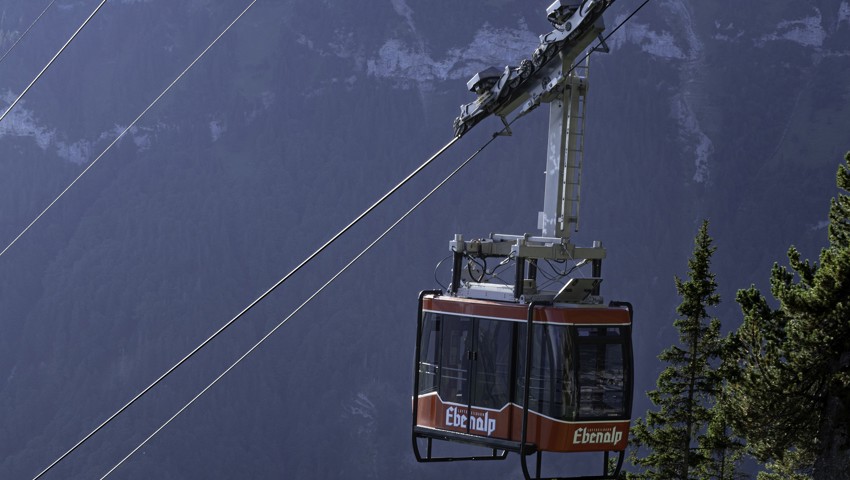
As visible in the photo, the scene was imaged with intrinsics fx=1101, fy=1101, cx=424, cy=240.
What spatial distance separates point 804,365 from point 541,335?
537 cm

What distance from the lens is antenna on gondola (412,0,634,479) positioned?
14.9 m

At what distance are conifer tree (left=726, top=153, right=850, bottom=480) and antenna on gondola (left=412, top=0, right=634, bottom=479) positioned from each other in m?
3.30

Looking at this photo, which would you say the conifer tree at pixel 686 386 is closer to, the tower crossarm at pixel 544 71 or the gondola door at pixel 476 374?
the tower crossarm at pixel 544 71

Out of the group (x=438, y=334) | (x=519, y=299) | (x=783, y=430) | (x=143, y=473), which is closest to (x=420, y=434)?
(x=438, y=334)

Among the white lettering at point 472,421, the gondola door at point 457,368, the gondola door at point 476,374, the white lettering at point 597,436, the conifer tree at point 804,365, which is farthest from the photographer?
the conifer tree at point 804,365

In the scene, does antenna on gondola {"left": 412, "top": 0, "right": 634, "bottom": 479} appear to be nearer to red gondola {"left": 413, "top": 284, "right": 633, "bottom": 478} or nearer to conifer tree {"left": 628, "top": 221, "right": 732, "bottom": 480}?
red gondola {"left": 413, "top": 284, "right": 633, "bottom": 478}

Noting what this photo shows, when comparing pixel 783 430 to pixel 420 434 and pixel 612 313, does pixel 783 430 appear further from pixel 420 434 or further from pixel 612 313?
pixel 420 434

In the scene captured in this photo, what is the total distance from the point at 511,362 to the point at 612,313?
155cm

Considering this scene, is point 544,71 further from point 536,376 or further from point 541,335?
point 536,376

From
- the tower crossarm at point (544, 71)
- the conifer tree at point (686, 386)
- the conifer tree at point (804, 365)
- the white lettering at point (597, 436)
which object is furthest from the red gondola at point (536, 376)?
the conifer tree at point (686, 386)

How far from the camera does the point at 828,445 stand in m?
18.0

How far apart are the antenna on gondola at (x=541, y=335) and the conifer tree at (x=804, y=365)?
3296mm

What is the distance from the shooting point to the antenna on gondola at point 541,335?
1491cm

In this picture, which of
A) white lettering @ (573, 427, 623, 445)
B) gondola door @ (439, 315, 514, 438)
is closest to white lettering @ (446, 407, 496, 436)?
gondola door @ (439, 315, 514, 438)
